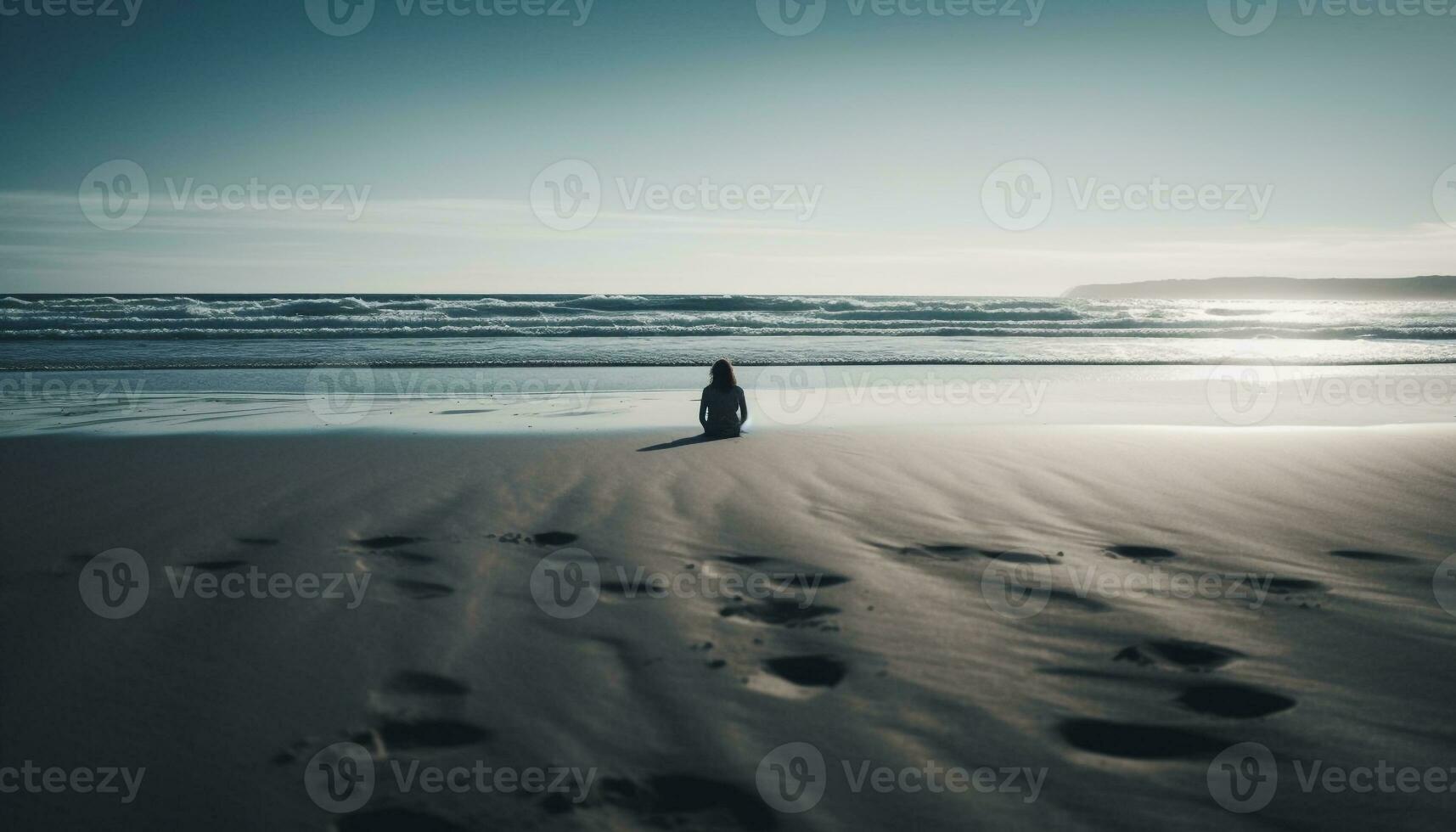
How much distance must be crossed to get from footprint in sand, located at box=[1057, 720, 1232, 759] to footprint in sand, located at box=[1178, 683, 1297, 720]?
0.67 feet

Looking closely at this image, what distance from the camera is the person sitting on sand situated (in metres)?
8.54

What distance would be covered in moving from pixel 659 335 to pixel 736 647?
2285 cm

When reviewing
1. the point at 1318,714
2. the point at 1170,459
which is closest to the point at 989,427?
the point at 1170,459

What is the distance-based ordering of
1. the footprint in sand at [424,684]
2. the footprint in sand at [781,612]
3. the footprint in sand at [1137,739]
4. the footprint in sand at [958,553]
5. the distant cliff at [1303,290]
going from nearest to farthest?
1. the footprint in sand at [1137,739]
2. the footprint in sand at [424,684]
3. the footprint in sand at [781,612]
4. the footprint in sand at [958,553]
5. the distant cliff at [1303,290]

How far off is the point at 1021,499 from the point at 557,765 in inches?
169

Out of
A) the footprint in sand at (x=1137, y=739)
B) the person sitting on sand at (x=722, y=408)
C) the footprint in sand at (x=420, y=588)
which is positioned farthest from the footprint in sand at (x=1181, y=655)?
the person sitting on sand at (x=722, y=408)

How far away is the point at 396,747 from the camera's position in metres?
2.56

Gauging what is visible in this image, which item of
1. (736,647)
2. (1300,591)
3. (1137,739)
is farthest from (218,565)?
(1300,591)

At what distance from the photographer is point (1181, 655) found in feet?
10.5

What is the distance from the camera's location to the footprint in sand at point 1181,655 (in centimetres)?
312

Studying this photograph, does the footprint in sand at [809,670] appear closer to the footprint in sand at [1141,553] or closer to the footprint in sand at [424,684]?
the footprint in sand at [424,684]

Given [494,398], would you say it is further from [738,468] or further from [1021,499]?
[1021,499]

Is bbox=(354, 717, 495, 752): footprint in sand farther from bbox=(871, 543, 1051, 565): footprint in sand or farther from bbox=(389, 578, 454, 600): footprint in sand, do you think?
bbox=(871, 543, 1051, 565): footprint in sand

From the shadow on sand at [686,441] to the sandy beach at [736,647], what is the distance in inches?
63.4
